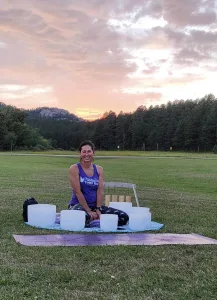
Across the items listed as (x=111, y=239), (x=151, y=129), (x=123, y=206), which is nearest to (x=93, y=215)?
(x=123, y=206)

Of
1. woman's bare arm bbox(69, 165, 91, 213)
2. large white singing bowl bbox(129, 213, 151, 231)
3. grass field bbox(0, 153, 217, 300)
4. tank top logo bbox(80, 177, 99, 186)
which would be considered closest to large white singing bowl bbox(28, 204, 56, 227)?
grass field bbox(0, 153, 217, 300)

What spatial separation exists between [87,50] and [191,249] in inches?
960

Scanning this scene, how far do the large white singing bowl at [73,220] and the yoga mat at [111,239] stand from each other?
0.42 metres

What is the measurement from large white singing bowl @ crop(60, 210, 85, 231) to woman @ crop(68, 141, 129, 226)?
0.47 metres

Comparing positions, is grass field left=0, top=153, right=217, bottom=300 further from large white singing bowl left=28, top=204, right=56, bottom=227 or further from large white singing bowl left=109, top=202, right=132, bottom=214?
large white singing bowl left=109, top=202, right=132, bottom=214

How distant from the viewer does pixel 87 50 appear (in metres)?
28.6

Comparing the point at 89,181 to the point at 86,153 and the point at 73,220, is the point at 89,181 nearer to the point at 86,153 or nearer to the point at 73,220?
the point at 86,153

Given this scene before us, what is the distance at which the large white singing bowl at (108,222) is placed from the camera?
22.1ft

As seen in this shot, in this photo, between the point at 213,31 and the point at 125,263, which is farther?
the point at 213,31

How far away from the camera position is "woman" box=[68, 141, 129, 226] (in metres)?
7.33

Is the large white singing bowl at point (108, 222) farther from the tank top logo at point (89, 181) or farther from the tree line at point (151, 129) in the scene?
the tree line at point (151, 129)

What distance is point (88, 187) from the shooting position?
294 inches

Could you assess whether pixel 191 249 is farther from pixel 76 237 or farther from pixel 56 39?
pixel 56 39

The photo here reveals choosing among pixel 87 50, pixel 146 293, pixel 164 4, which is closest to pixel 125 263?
pixel 146 293
